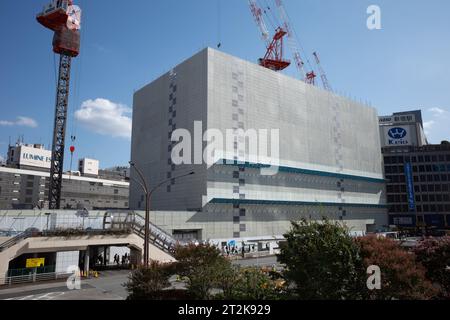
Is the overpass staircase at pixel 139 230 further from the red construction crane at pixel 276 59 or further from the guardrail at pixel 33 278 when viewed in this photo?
the red construction crane at pixel 276 59

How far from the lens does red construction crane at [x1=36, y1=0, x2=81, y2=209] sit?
270 ft

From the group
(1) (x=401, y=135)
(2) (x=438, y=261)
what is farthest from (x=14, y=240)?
(1) (x=401, y=135)

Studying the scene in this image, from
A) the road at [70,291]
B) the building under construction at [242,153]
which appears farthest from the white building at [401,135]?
the road at [70,291]

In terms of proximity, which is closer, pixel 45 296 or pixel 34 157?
pixel 45 296

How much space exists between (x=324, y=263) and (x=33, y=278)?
31.2 m

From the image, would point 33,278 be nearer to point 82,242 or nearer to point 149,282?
point 82,242

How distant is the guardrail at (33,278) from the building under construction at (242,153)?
2007cm

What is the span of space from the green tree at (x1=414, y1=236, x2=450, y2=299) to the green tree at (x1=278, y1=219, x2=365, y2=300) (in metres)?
6.68

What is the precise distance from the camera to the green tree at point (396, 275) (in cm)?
1504

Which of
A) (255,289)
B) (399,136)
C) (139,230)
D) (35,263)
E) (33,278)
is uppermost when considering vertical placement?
(399,136)

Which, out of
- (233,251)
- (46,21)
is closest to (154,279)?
(233,251)

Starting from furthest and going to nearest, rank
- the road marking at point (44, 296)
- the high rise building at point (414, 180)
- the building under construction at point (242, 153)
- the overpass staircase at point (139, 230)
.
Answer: the high rise building at point (414, 180), the building under construction at point (242, 153), the overpass staircase at point (139, 230), the road marking at point (44, 296)

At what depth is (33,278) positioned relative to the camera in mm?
34094

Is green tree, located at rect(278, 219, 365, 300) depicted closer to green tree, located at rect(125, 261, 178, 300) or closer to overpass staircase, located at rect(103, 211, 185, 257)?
green tree, located at rect(125, 261, 178, 300)
